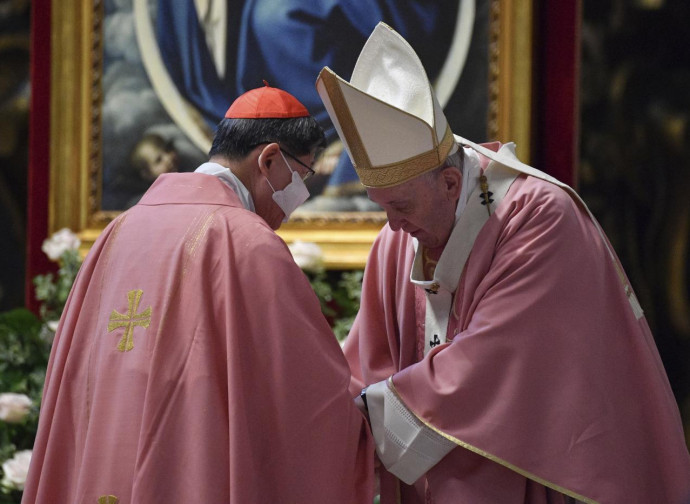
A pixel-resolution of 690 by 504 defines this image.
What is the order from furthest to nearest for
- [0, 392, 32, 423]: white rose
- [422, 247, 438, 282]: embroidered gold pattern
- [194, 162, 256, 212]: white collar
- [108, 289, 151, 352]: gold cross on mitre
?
[0, 392, 32, 423]: white rose → [422, 247, 438, 282]: embroidered gold pattern → [194, 162, 256, 212]: white collar → [108, 289, 151, 352]: gold cross on mitre

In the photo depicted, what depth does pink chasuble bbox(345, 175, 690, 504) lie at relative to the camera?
9.25 feet

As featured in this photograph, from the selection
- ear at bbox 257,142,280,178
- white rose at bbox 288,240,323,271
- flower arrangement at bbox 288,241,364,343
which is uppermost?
ear at bbox 257,142,280,178

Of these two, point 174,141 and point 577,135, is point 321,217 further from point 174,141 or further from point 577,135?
point 577,135

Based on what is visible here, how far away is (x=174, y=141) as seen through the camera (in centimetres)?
530

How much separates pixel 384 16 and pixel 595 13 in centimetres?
100

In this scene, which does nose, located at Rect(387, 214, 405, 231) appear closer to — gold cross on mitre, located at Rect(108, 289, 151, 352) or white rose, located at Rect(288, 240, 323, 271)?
gold cross on mitre, located at Rect(108, 289, 151, 352)

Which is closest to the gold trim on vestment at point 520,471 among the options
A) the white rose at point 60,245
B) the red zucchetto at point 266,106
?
the red zucchetto at point 266,106

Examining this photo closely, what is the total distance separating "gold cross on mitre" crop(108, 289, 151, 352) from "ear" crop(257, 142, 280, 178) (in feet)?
1.72

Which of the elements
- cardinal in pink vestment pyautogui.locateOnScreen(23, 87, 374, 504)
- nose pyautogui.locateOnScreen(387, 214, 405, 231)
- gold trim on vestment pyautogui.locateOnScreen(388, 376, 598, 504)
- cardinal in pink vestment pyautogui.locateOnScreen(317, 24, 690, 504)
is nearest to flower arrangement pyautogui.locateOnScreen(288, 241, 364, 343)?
nose pyautogui.locateOnScreen(387, 214, 405, 231)

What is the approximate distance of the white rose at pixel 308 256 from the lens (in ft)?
14.4

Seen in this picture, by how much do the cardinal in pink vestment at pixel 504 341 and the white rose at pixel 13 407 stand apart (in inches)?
59.5

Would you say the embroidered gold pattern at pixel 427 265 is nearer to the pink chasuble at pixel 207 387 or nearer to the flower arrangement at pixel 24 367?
the pink chasuble at pixel 207 387

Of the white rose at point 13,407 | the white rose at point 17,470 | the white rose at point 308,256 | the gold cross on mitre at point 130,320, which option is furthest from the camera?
the white rose at point 308,256

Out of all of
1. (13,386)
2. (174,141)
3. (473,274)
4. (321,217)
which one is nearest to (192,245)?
(473,274)
